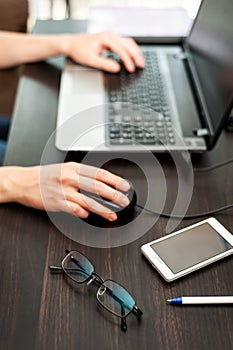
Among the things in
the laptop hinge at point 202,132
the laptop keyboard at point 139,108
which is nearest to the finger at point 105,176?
the laptop keyboard at point 139,108

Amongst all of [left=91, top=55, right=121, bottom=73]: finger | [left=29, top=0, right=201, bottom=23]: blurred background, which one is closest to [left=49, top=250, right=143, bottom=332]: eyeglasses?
[left=91, top=55, right=121, bottom=73]: finger

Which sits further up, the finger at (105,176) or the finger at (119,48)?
the finger at (119,48)

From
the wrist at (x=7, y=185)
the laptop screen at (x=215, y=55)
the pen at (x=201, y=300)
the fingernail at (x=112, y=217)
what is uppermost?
the laptop screen at (x=215, y=55)

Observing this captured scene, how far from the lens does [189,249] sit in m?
0.74

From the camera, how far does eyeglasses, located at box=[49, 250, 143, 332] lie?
2.21 ft

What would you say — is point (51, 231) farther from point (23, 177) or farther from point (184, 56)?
point (184, 56)

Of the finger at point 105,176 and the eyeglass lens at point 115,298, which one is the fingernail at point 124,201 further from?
the eyeglass lens at point 115,298

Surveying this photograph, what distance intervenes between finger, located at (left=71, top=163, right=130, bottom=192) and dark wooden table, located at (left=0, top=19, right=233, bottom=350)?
2.2 inches

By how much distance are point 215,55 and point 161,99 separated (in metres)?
0.16

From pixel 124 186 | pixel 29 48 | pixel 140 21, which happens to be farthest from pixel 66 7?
pixel 124 186

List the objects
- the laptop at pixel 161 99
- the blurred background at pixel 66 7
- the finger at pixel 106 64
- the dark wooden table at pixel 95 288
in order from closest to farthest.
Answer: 1. the dark wooden table at pixel 95 288
2. the laptop at pixel 161 99
3. the finger at pixel 106 64
4. the blurred background at pixel 66 7

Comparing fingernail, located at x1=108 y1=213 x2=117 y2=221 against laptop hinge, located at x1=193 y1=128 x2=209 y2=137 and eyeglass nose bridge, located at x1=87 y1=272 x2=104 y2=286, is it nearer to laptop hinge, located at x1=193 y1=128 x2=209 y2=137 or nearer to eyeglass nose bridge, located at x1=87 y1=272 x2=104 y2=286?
eyeglass nose bridge, located at x1=87 y1=272 x2=104 y2=286

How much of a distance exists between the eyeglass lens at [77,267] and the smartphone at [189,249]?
10 centimetres

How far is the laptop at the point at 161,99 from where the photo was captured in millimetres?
906
